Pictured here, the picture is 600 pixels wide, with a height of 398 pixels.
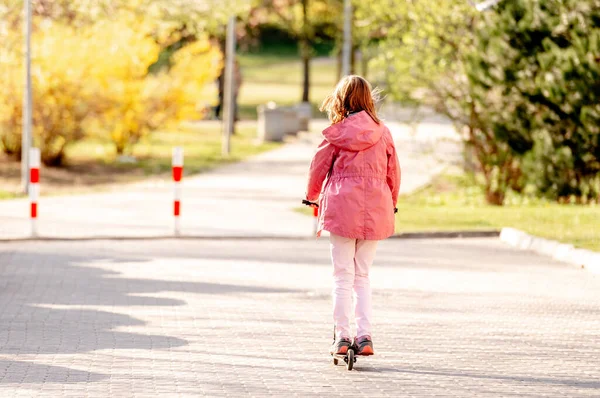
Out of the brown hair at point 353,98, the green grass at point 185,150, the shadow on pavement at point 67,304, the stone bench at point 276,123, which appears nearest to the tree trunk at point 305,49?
the green grass at point 185,150

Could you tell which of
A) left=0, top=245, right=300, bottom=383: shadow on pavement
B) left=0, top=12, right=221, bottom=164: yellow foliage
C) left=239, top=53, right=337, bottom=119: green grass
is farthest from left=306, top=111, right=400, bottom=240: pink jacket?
left=239, top=53, right=337, bottom=119: green grass

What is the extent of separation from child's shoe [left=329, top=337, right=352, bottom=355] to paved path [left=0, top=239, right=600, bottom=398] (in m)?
0.13

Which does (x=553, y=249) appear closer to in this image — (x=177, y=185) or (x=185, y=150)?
(x=177, y=185)

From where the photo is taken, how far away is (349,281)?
807cm

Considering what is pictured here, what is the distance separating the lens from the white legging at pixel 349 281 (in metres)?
8.02

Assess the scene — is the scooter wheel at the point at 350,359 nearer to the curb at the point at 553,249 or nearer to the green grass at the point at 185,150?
→ the curb at the point at 553,249

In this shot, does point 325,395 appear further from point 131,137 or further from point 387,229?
point 131,137

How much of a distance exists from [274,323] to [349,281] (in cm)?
187

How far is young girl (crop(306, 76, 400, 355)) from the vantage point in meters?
7.94

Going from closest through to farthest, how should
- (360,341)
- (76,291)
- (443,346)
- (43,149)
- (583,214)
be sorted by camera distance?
(360,341) → (443,346) → (76,291) → (583,214) → (43,149)

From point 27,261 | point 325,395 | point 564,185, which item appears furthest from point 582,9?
point 325,395

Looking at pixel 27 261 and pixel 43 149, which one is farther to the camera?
pixel 43 149

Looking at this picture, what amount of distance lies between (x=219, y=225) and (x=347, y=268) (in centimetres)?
988

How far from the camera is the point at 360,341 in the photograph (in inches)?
313
